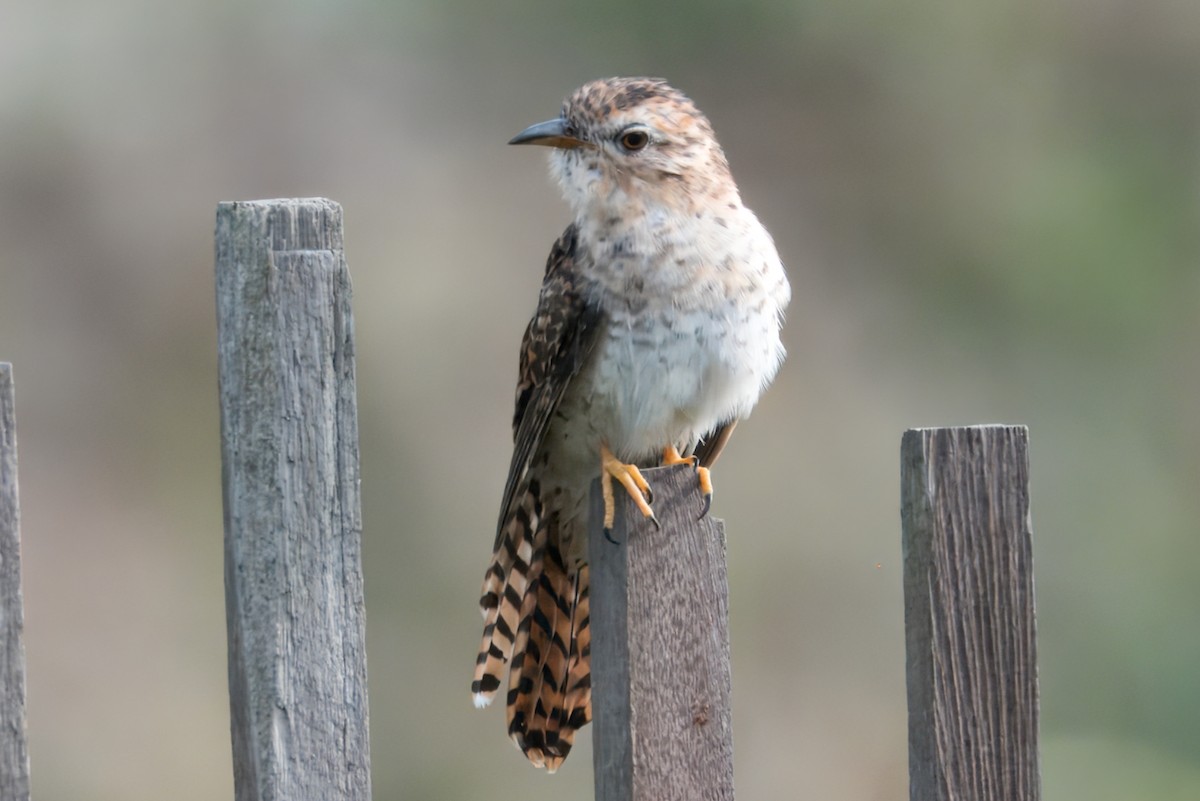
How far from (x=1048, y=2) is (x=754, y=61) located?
5.30 feet

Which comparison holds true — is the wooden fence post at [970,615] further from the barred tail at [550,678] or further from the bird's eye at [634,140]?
the bird's eye at [634,140]

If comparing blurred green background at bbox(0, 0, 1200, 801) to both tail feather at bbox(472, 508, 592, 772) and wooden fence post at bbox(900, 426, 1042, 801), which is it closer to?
tail feather at bbox(472, 508, 592, 772)

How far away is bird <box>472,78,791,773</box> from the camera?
3289mm

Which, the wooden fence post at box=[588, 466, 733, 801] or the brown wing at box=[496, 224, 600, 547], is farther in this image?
the brown wing at box=[496, 224, 600, 547]

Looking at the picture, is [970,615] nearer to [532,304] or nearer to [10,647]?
[10,647]

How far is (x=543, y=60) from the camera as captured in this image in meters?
7.09

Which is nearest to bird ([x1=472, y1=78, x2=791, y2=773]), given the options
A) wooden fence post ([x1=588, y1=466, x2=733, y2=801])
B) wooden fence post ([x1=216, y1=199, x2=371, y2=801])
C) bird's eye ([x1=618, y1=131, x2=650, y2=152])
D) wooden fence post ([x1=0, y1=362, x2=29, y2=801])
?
bird's eye ([x1=618, y1=131, x2=650, y2=152])

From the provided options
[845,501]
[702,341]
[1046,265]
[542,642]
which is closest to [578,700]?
[542,642]

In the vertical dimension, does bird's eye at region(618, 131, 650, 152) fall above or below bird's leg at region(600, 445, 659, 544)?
above

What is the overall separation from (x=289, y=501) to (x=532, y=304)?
456 cm

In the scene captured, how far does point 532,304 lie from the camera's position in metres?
6.32

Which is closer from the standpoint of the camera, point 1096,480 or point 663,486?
point 663,486

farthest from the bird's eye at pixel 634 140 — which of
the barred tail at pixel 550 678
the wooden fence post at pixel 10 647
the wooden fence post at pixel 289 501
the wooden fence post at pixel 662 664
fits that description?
the wooden fence post at pixel 10 647

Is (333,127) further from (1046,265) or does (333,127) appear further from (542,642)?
(542,642)
